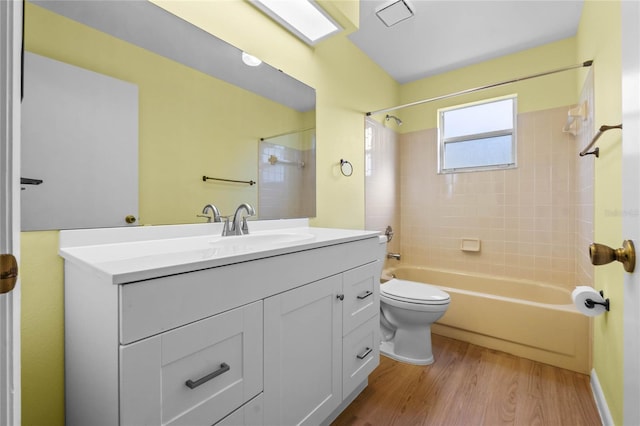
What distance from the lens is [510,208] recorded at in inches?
102

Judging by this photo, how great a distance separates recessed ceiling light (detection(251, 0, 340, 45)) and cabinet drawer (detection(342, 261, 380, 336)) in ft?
4.75

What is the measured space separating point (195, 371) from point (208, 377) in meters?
0.04

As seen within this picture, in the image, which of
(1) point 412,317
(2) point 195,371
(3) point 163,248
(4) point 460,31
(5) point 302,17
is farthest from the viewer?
(4) point 460,31

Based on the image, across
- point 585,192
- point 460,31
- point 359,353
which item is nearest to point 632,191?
point 359,353

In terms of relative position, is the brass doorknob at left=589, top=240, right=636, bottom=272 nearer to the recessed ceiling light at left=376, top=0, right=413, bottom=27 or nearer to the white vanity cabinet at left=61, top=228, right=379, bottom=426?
the white vanity cabinet at left=61, top=228, right=379, bottom=426

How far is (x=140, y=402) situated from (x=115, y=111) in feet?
3.21

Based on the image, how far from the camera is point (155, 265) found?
71 centimetres

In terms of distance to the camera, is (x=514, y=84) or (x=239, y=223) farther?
(x=514, y=84)

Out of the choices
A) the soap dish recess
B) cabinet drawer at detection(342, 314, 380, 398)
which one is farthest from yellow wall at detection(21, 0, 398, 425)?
the soap dish recess

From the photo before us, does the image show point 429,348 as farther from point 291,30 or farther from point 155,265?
point 291,30

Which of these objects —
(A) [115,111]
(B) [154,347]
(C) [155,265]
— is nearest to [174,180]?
(A) [115,111]

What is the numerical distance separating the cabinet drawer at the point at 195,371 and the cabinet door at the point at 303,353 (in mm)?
69

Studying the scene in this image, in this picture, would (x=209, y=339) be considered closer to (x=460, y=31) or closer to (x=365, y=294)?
(x=365, y=294)

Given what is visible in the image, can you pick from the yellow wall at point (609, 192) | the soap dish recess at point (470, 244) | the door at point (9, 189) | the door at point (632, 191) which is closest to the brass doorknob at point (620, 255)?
the door at point (632, 191)
